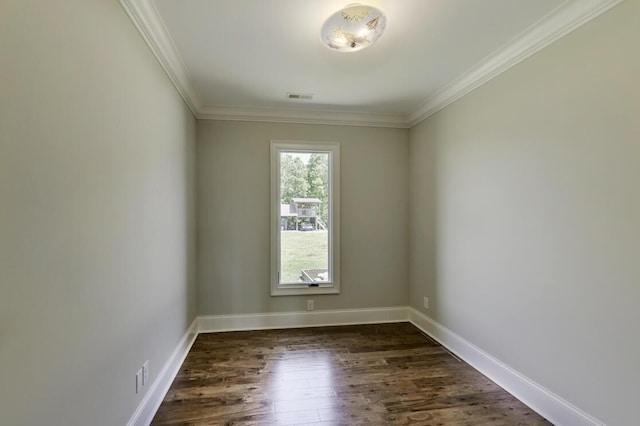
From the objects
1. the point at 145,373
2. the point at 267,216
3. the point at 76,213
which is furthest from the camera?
the point at 267,216

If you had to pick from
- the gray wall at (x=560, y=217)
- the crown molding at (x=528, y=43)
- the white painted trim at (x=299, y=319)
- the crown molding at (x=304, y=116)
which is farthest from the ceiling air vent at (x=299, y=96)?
the white painted trim at (x=299, y=319)

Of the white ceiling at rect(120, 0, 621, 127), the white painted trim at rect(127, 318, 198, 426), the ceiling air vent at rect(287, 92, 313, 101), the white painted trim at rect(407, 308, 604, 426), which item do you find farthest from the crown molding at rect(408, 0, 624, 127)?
the white painted trim at rect(127, 318, 198, 426)

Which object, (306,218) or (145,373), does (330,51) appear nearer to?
(306,218)

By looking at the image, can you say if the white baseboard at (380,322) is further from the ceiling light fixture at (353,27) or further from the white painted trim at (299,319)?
the ceiling light fixture at (353,27)

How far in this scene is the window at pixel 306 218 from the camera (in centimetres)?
374

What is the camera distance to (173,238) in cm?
264

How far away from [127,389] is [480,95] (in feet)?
10.7

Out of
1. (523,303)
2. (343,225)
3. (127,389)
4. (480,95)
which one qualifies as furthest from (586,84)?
(127,389)

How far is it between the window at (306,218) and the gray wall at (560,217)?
4.61 ft

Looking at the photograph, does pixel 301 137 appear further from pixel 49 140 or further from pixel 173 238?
pixel 49 140

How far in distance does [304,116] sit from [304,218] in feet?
3.95

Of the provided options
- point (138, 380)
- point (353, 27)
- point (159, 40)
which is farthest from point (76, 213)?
point (353, 27)

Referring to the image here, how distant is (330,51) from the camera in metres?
2.40

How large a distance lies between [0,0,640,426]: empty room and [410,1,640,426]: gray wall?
1cm
